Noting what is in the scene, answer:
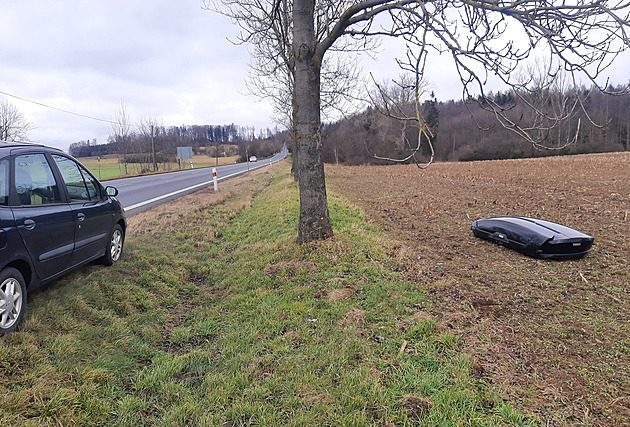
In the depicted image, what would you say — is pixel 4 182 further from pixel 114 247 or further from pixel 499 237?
pixel 499 237

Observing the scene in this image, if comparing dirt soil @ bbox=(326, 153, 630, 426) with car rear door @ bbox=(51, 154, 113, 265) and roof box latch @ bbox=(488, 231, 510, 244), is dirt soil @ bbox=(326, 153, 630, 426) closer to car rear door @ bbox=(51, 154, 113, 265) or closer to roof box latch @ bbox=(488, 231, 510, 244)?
roof box latch @ bbox=(488, 231, 510, 244)

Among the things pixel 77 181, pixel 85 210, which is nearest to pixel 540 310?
pixel 85 210

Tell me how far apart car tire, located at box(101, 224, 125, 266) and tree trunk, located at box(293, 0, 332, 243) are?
3237mm

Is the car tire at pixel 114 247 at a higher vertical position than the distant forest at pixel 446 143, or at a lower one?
lower

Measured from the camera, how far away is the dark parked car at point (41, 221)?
3.22 meters

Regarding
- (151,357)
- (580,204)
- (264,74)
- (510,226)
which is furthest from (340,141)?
(151,357)

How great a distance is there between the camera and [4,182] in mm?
3359

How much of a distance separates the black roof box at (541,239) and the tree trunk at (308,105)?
3.85m

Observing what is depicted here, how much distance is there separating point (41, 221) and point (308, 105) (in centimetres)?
443

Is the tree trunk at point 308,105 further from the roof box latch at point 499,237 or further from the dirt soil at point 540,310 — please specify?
the roof box latch at point 499,237

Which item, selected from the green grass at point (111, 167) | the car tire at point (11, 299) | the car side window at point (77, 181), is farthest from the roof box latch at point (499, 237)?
the green grass at point (111, 167)

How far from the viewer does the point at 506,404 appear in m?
2.63

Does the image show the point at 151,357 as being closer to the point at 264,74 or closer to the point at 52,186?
the point at 52,186

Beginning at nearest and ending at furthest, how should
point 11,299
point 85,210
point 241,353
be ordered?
point 11,299 < point 241,353 < point 85,210
